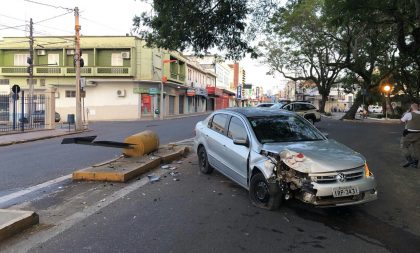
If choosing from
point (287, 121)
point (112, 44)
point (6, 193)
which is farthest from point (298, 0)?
point (112, 44)

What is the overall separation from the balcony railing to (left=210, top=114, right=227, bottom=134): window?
37.2m

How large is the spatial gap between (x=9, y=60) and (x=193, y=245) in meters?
50.3

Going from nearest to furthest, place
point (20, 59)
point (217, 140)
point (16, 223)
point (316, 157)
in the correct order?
point (16, 223), point (316, 157), point (217, 140), point (20, 59)

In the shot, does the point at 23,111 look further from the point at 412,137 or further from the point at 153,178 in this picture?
the point at 412,137

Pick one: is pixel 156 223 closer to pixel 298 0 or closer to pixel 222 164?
pixel 222 164

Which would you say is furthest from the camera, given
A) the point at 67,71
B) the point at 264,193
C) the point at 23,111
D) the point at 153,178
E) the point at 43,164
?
the point at 67,71

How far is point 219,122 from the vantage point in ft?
30.6

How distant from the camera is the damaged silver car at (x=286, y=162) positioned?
615 centimetres

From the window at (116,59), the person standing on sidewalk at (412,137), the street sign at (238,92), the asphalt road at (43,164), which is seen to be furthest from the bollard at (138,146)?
the street sign at (238,92)

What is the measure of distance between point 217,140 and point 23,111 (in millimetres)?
21453

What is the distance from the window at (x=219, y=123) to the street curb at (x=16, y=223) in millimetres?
4130

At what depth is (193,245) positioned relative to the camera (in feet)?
17.0

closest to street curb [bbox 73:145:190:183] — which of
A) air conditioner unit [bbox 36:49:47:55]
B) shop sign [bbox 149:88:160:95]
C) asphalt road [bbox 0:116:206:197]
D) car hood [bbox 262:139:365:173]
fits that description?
asphalt road [bbox 0:116:206:197]

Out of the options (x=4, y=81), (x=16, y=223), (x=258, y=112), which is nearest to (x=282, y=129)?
(x=258, y=112)
